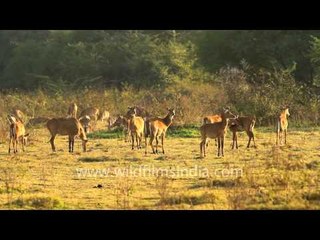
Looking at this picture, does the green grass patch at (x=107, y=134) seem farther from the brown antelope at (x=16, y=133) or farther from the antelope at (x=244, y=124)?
the antelope at (x=244, y=124)

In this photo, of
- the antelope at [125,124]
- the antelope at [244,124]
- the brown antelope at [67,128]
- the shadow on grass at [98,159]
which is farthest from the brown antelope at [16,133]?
the antelope at [244,124]

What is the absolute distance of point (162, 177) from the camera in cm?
1238

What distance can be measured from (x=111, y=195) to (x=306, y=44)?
2110cm

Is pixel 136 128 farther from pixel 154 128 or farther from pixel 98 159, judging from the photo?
pixel 98 159

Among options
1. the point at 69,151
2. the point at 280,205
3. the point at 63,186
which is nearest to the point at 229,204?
the point at 280,205

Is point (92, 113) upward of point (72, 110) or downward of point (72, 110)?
downward

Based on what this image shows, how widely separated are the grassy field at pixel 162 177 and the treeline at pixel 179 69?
582cm

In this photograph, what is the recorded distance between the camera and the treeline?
24.0m

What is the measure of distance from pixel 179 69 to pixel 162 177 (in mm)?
21330

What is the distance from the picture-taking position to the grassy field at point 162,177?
10086 mm

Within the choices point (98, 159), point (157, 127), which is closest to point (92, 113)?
point (157, 127)

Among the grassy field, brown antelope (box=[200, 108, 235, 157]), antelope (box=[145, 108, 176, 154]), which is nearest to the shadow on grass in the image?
the grassy field
